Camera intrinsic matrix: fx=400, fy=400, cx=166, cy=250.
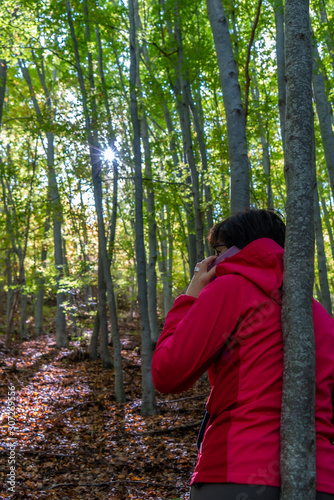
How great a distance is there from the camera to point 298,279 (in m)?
1.35

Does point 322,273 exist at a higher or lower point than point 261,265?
lower

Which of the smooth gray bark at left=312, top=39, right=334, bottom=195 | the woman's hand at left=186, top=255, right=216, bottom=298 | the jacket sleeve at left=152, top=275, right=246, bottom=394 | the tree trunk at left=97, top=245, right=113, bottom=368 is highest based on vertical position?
the smooth gray bark at left=312, top=39, right=334, bottom=195

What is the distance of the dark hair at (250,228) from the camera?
60.9 inches

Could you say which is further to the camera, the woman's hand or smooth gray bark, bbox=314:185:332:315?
smooth gray bark, bbox=314:185:332:315

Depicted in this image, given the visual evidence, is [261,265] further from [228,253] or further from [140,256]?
[140,256]

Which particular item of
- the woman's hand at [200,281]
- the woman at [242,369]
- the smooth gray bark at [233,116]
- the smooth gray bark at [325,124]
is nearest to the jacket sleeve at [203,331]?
the woman at [242,369]

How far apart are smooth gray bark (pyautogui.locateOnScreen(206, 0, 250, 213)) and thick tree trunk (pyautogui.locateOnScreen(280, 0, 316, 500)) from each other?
180 cm

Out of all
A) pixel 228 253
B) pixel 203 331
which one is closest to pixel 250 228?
pixel 228 253

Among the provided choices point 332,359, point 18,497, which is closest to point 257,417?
point 332,359

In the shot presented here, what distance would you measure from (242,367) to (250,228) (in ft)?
1.80

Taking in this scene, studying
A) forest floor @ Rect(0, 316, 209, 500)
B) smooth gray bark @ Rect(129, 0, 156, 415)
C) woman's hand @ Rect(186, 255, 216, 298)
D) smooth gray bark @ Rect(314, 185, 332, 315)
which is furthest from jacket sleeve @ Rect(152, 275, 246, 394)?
smooth gray bark @ Rect(314, 185, 332, 315)

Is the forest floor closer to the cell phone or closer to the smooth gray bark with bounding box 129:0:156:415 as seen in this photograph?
the smooth gray bark with bounding box 129:0:156:415

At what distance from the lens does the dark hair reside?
1.55 metres

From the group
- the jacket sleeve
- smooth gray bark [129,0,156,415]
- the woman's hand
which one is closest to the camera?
the jacket sleeve
